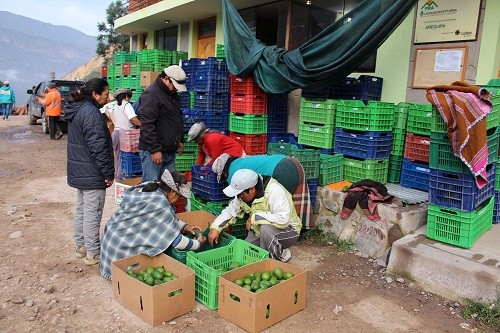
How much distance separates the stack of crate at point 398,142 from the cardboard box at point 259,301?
3.13 meters

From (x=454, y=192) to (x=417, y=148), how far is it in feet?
5.34

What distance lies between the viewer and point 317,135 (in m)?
6.76

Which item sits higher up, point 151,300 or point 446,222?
point 446,222

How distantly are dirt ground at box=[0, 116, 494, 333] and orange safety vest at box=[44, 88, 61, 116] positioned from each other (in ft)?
28.4

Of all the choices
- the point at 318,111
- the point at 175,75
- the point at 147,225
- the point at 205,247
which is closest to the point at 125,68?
the point at 318,111

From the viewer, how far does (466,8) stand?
6.13m

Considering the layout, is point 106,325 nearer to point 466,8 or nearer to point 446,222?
point 446,222

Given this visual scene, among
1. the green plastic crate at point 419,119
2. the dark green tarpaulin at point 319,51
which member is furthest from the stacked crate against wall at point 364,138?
the dark green tarpaulin at point 319,51

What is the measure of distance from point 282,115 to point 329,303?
14.9ft

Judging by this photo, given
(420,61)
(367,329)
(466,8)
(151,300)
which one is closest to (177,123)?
(151,300)

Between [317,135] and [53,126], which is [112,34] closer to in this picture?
[53,126]

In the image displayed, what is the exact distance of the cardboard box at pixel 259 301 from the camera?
3500 millimetres

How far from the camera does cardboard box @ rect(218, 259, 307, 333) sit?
3.50 meters

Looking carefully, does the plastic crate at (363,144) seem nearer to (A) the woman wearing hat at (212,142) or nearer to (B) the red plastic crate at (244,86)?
(A) the woman wearing hat at (212,142)
